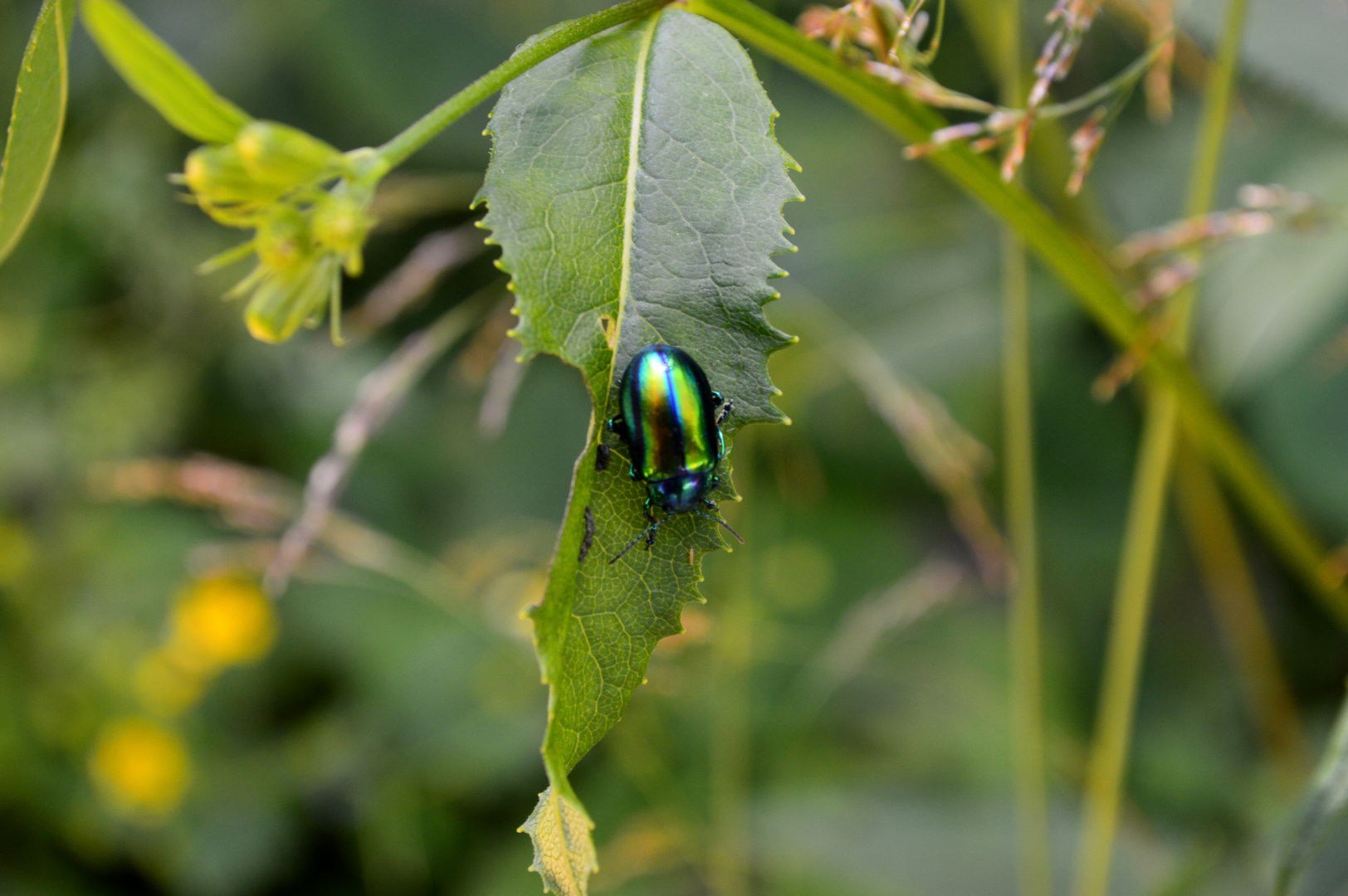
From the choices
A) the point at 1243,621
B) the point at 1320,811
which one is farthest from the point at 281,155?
the point at 1243,621

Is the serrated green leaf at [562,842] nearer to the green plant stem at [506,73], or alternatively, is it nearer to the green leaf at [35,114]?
the green plant stem at [506,73]

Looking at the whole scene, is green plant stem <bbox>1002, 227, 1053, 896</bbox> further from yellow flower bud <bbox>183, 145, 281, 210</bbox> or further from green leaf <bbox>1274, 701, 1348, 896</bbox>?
yellow flower bud <bbox>183, 145, 281, 210</bbox>

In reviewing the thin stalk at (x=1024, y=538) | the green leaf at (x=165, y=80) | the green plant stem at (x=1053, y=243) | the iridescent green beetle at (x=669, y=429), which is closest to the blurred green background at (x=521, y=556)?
the thin stalk at (x=1024, y=538)

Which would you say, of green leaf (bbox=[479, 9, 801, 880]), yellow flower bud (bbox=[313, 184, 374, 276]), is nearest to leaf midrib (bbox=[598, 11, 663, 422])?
green leaf (bbox=[479, 9, 801, 880])

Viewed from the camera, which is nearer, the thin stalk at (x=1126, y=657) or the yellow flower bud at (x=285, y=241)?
the yellow flower bud at (x=285, y=241)

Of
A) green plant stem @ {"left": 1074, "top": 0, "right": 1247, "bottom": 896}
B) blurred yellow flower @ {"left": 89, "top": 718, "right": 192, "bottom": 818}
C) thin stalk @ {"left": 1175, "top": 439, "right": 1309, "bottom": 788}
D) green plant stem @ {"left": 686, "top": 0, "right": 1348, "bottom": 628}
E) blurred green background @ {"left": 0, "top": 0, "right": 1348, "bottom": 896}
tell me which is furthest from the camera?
blurred yellow flower @ {"left": 89, "top": 718, "right": 192, "bottom": 818}

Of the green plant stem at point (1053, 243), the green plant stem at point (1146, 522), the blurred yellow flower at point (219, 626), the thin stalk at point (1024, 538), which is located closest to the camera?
the green plant stem at point (1053, 243)
